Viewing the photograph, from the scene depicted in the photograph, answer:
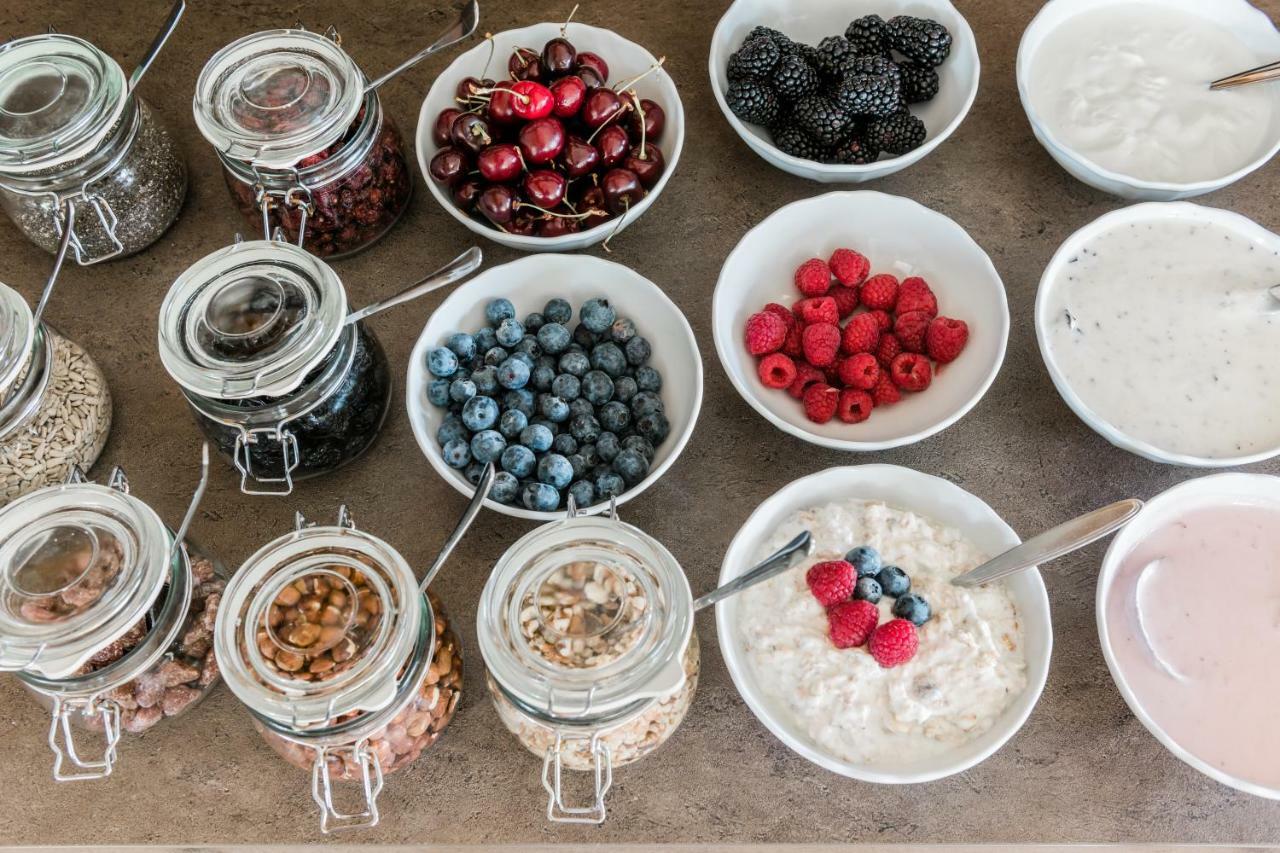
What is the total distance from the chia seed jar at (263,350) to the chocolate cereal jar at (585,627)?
341 mm

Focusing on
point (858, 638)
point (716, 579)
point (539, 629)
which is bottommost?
point (716, 579)

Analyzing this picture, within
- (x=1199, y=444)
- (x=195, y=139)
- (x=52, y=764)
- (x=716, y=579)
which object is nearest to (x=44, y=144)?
(x=195, y=139)

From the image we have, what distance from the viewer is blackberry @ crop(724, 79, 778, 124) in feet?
4.75

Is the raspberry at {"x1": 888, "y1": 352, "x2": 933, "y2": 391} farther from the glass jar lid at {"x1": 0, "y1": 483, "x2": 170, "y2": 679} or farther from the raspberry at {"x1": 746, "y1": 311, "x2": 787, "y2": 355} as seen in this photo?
the glass jar lid at {"x1": 0, "y1": 483, "x2": 170, "y2": 679}

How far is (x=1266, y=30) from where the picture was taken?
1.55 meters

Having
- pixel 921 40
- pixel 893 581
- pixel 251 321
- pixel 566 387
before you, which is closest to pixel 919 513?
pixel 893 581

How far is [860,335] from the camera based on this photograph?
1.36 meters

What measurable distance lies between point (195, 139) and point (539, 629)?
1087 millimetres

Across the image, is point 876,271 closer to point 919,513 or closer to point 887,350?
point 887,350

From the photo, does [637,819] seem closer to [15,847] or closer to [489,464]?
[489,464]

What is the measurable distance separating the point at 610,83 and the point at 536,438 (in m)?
0.62

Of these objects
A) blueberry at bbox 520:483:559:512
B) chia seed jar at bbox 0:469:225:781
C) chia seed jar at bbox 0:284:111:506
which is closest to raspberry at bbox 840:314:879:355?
blueberry at bbox 520:483:559:512

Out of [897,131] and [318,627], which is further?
[897,131]

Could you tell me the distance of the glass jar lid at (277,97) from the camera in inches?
47.9
